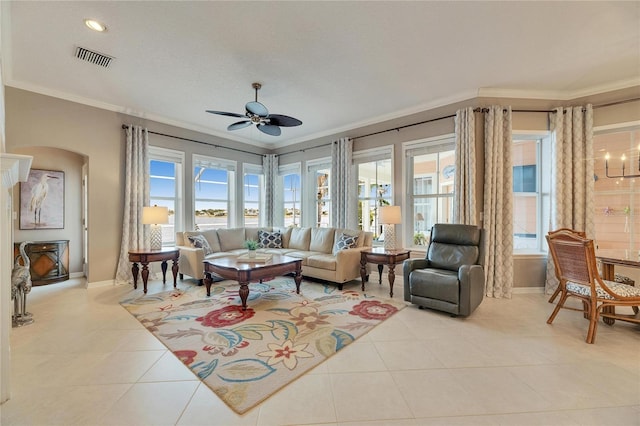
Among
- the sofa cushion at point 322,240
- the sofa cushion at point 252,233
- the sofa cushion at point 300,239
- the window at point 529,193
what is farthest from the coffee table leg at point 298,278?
the window at point 529,193

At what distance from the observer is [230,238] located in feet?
18.3

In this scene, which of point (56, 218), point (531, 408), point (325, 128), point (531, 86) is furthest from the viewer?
point (325, 128)

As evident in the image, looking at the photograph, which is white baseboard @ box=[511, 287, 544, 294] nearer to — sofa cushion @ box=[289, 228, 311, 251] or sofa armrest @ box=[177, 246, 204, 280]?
sofa cushion @ box=[289, 228, 311, 251]

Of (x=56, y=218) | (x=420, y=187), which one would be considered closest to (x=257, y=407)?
(x=420, y=187)

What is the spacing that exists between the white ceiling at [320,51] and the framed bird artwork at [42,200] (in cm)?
165

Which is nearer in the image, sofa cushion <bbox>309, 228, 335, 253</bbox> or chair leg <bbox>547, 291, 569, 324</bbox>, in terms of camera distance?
chair leg <bbox>547, 291, 569, 324</bbox>

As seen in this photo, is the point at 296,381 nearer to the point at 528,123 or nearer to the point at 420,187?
the point at 420,187

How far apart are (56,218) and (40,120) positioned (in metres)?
1.84

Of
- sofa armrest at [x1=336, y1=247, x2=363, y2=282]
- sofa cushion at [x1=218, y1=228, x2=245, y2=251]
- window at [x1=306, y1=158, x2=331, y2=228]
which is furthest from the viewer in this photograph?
window at [x1=306, y1=158, x2=331, y2=228]

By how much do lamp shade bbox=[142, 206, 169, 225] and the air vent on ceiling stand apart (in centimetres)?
203

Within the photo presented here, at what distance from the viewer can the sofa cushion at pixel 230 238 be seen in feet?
17.9

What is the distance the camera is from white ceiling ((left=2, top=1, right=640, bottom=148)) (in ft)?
8.05

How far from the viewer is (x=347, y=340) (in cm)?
261

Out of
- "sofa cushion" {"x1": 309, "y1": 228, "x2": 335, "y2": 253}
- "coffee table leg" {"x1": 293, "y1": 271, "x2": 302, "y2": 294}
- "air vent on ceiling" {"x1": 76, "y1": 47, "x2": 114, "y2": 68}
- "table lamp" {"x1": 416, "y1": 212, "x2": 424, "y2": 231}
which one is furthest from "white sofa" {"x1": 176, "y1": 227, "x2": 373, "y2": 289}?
"air vent on ceiling" {"x1": 76, "y1": 47, "x2": 114, "y2": 68}
